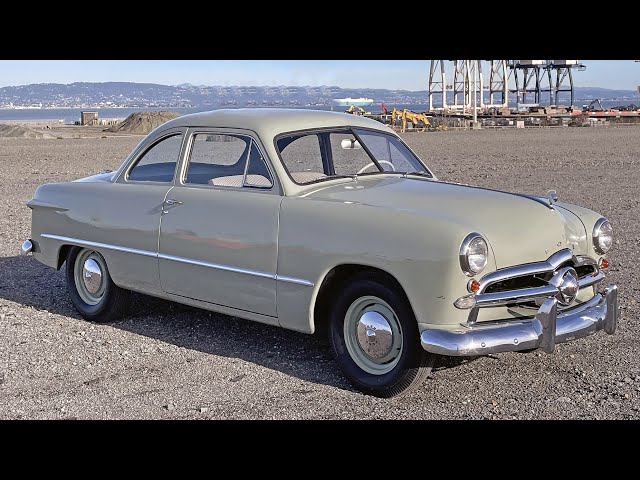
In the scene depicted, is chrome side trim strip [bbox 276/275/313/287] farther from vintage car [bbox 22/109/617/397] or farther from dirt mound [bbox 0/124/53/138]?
dirt mound [bbox 0/124/53/138]

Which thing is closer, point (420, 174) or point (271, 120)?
point (271, 120)

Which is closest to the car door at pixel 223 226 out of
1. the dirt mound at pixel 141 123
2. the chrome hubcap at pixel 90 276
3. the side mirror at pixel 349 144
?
the side mirror at pixel 349 144

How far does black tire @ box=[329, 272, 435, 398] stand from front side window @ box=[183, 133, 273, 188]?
1.08 metres

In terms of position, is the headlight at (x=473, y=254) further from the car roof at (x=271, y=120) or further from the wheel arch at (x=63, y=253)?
the wheel arch at (x=63, y=253)

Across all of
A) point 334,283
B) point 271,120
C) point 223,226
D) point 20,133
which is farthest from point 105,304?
point 20,133

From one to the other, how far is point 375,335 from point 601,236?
177 cm

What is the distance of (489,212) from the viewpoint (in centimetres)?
537

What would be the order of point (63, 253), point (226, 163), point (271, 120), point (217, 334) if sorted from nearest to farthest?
point (271, 120)
point (226, 163)
point (217, 334)
point (63, 253)

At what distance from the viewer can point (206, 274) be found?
6.20 metres

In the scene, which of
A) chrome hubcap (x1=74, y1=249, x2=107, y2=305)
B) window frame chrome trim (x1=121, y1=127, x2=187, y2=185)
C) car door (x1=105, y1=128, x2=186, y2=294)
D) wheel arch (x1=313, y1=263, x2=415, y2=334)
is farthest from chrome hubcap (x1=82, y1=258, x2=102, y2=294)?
wheel arch (x1=313, y1=263, x2=415, y2=334)

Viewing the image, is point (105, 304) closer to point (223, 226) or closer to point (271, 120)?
point (223, 226)

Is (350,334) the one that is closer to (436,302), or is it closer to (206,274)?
(436,302)

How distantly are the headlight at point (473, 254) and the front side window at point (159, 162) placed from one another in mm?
2650
